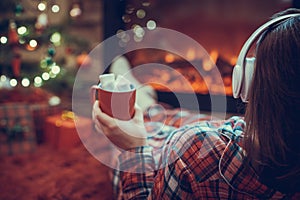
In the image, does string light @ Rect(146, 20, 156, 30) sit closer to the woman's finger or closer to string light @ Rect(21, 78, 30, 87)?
string light @ Rect(21, 78, 30, 87)

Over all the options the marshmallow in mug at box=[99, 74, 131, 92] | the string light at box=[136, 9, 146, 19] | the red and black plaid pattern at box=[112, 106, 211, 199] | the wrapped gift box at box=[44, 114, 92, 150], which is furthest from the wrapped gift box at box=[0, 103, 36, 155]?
the marshmallow in mug at box=[99, 74, 131, 92]

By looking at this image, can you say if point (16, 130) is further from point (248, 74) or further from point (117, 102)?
point (248, 74)

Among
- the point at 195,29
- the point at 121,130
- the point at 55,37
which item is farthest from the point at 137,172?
the point at 195,29

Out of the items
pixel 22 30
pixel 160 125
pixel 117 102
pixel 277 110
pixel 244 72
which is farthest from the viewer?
pixel 22 30

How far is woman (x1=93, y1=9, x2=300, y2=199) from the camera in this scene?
0.54m

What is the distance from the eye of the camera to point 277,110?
0.55m

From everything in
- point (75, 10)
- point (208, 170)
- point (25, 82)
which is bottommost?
point (25, 82)

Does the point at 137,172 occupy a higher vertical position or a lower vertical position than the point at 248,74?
lower

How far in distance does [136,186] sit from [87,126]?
0.97m

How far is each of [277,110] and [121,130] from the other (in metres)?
0.33

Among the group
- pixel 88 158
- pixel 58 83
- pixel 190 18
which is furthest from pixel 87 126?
pixel 190 18

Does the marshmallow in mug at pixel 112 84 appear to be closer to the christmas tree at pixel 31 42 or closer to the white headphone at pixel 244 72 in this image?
the white headphone at pixel 244 72

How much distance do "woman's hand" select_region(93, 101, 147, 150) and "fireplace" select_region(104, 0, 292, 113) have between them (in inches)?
40.3

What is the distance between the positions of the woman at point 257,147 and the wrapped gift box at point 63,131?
0.94 metres
